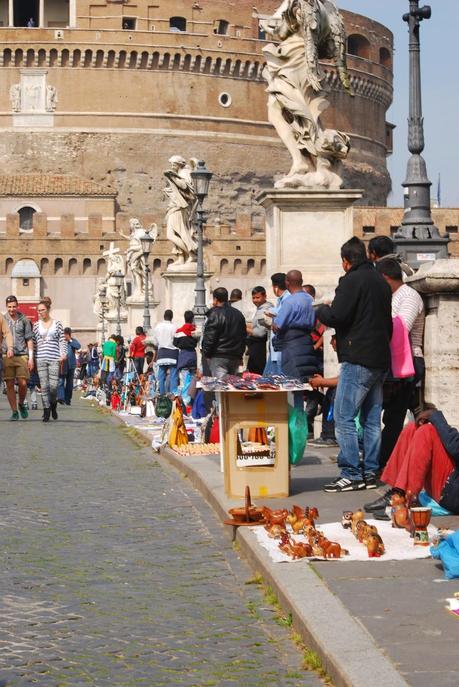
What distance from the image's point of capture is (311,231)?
10852 millimetres

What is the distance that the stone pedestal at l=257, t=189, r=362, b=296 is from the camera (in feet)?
35.4

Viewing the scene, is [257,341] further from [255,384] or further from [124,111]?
[124,111]

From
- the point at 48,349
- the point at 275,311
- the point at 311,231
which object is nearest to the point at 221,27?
the point at 48,349

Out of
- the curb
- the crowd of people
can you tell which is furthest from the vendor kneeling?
the curb

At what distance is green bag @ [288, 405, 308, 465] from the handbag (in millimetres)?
1067

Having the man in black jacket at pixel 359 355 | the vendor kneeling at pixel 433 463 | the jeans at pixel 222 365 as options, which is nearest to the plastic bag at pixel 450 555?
the vendor kneeling at pixel 433 463

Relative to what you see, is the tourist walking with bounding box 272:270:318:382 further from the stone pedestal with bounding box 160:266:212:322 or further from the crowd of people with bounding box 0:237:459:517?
the stone pedestal with bounding box 160:266:212:322

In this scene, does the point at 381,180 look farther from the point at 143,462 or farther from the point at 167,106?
the point at 143,462

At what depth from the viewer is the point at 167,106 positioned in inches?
2621

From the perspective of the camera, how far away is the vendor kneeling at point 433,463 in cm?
574

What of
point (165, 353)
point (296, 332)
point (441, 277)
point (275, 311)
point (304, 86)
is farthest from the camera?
point (165, 353)

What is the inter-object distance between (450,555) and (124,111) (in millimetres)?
62126

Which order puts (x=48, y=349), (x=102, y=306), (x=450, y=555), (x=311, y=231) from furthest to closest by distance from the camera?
(x=102, y=306), (x=48, y=349), (x=311, y=231), (x=450, y=555)

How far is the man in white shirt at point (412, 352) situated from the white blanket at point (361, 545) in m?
1.29
